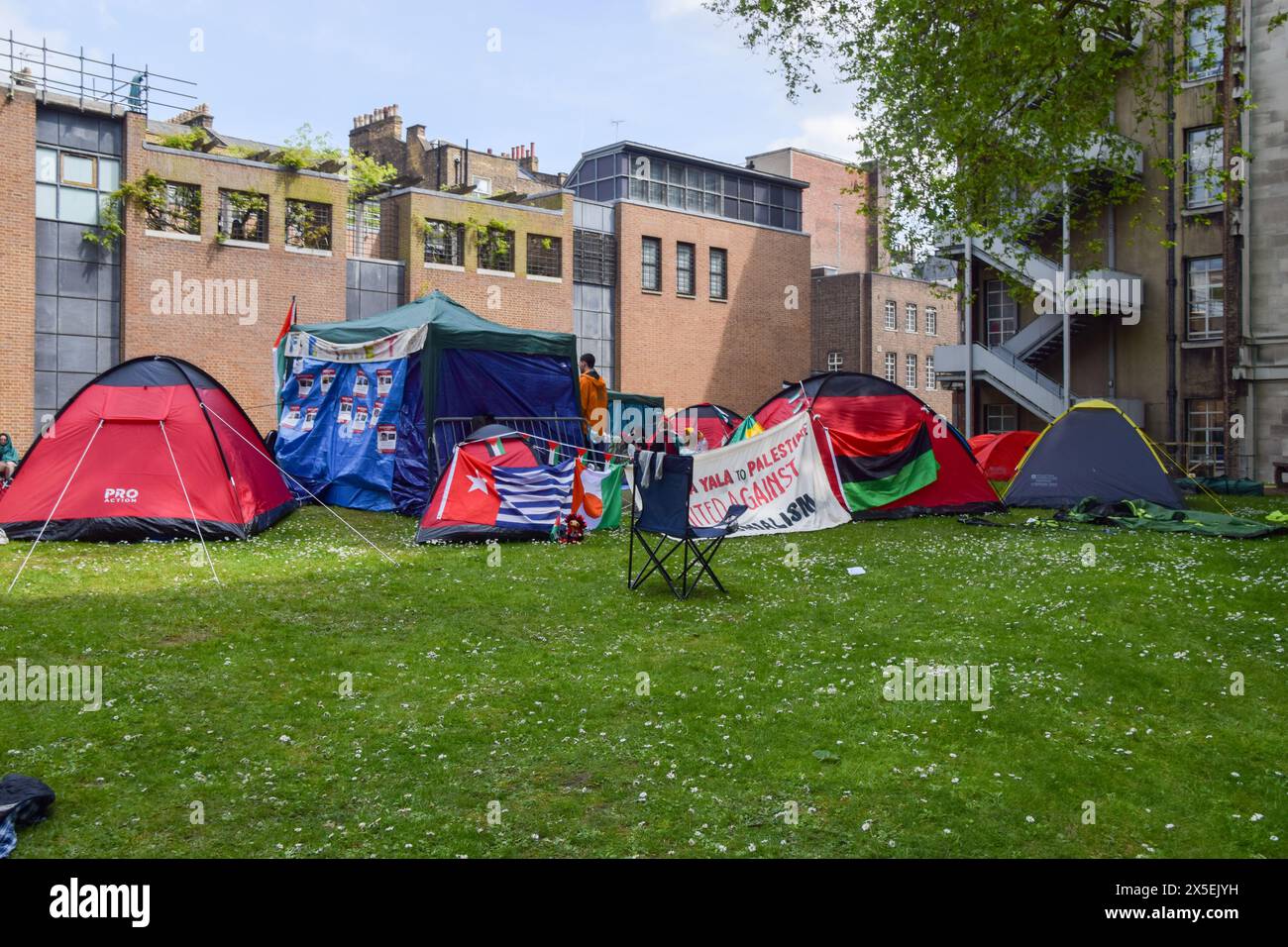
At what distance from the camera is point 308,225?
34.5 meters

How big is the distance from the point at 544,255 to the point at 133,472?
28714mm

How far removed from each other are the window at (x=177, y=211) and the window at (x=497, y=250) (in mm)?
10179

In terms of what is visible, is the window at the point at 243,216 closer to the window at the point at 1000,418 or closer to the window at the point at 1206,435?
the window at the point at 1000,418

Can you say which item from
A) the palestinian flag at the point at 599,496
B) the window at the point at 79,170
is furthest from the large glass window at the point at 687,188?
the palestinian flag at the point at 599,496

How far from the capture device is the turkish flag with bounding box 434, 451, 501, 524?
14008 mm

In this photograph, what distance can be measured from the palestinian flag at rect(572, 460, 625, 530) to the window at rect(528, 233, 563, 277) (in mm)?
26085

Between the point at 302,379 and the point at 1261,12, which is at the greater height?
the point at 1261,12

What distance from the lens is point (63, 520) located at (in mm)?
13258

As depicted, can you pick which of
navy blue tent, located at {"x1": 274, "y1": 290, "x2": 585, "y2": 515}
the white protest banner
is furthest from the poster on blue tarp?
the white protest banner

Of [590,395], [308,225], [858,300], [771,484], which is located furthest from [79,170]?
[858,300]

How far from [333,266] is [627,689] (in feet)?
100

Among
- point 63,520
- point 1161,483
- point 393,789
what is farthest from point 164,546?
point 1161,483
